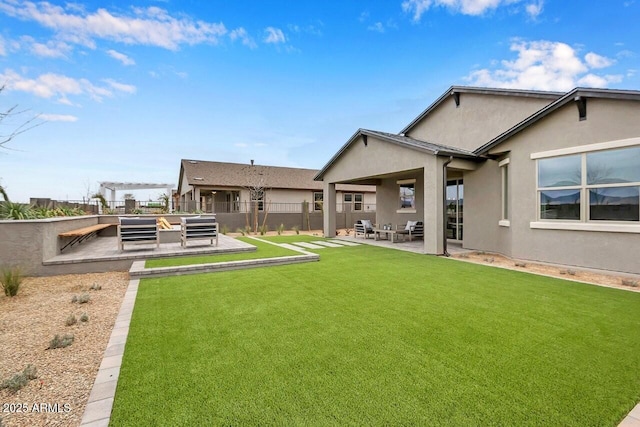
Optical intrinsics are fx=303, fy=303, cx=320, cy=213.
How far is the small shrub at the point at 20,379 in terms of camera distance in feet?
8.91

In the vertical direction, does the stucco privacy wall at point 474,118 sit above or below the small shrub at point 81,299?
above

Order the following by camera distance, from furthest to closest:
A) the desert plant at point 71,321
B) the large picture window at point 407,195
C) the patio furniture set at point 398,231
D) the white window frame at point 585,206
A: the large picture window at point 407,195, the patio furniture set at point 398,231, the white window frame at point 585,206, the desert plant at point 71,321

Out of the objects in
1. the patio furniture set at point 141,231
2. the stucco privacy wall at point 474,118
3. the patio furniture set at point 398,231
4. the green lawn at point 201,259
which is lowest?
the green lawn at point 201,259

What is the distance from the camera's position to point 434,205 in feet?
32.9

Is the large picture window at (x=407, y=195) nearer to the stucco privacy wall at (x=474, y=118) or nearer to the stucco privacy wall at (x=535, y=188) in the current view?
the stucco privacy wall at (x=474, y=118)

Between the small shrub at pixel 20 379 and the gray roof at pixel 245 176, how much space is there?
19.8 m

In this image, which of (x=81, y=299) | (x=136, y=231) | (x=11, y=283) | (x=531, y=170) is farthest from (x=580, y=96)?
(x=11, y=283)

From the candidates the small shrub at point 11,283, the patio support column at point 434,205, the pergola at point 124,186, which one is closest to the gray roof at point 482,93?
the patio support column at point 434,205

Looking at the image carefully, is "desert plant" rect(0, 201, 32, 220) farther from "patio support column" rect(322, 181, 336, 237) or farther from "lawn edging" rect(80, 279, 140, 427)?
"patio support column" rect(322, 181, 336, 237)

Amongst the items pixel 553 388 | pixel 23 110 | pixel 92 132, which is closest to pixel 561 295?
pixel 553 388

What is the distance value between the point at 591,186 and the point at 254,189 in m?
19.8

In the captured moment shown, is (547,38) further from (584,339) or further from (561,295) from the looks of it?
(584,339)

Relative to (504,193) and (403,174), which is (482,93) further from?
(403,174)

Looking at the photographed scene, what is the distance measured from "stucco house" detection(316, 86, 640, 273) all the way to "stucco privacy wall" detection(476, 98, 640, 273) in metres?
0.02
